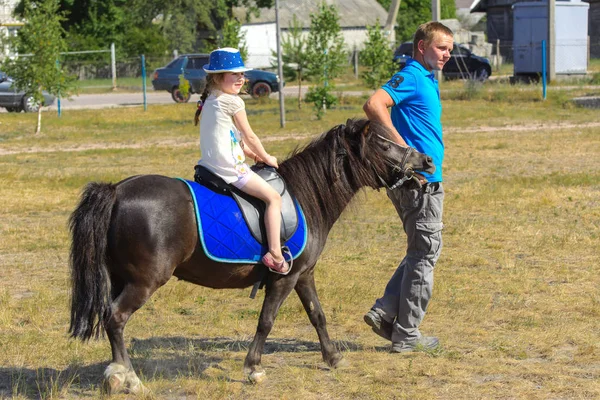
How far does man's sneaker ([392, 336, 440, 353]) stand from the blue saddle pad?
1.22 meters

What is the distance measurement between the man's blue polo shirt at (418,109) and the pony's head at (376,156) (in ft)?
0.75

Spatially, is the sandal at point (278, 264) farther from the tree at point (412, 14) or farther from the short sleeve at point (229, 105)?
the tree at point (412, 14)

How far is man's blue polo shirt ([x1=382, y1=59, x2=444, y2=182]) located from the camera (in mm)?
5773

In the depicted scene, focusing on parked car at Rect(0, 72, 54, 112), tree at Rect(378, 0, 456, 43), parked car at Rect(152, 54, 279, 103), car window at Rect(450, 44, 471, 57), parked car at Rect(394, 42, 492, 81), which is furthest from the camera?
tree at Rect(378, 0, 456, 43)

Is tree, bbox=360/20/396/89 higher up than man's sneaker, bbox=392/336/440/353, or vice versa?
tree, bbox=360/20/396/89

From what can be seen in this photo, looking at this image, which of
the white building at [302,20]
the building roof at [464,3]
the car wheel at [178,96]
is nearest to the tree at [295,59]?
the car wheel at [178,96]

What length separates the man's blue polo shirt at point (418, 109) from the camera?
18.9 ft

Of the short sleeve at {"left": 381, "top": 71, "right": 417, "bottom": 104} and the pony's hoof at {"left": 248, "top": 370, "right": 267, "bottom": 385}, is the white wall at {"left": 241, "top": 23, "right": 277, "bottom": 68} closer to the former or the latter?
the short sleeve at {"left": 381, "top": 71, "right": 417, "bottom": 104}

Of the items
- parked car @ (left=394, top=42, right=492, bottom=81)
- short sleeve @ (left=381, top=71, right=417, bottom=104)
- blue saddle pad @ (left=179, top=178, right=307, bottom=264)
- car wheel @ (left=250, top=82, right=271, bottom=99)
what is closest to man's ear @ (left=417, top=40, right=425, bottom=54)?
short sleeve @ (left=381, top=71, right=417, bottom=104)

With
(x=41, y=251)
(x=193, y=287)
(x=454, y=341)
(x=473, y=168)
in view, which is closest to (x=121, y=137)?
(x=473, y=168)

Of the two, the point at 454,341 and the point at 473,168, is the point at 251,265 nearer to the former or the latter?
the point at 454,341

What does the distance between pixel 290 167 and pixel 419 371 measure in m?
1.59

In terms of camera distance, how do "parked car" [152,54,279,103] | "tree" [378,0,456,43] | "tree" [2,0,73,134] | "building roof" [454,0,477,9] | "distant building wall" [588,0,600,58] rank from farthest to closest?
"building roof" [454,0,477,9]
"tree" [378,0,456,43]
"distant building wall" [588,0,600,58]
"parked car" [152,54,279,103]
"tree" [2,0,73,134]

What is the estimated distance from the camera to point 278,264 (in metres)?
5.32
